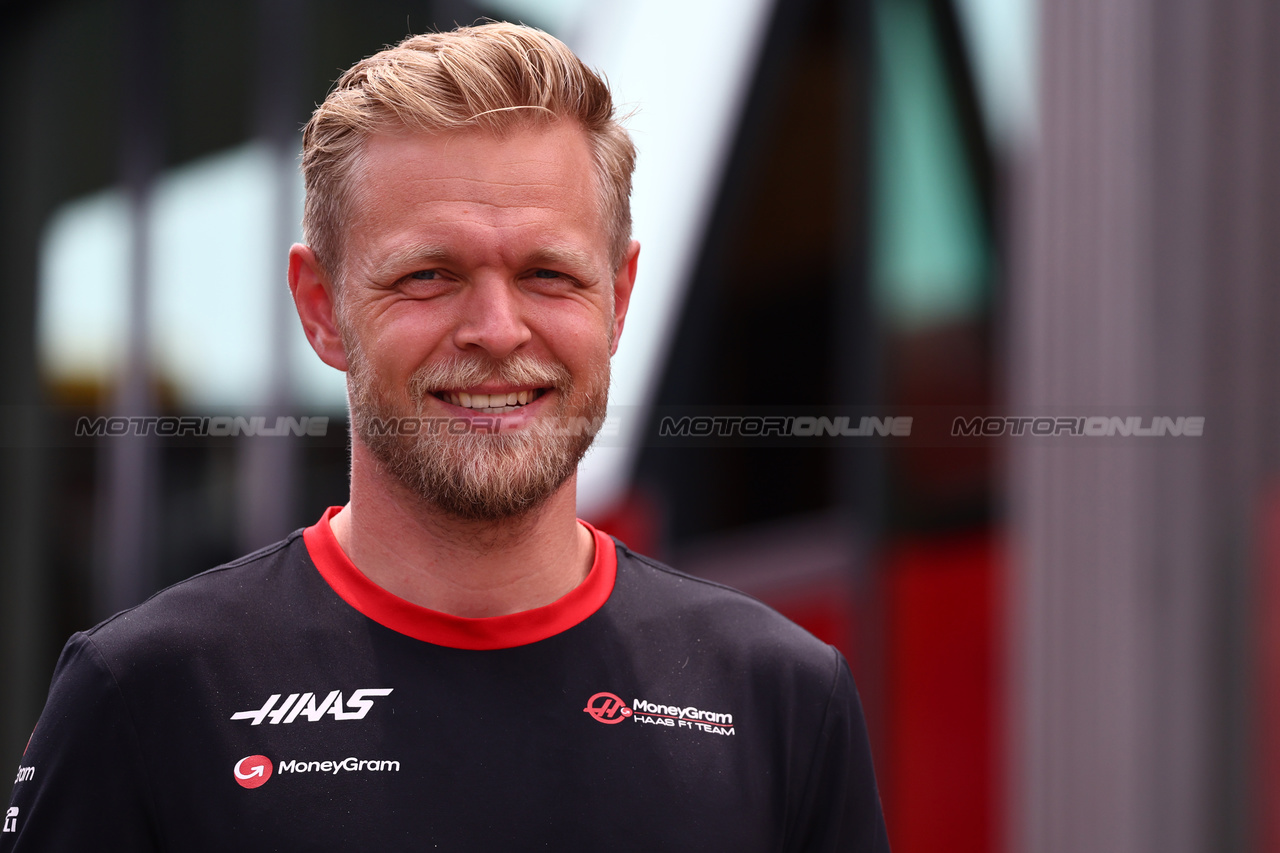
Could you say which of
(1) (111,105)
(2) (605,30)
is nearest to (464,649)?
(2) (605,30)

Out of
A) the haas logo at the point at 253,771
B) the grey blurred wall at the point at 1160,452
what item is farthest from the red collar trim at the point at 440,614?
the grey blurred wall at the point at 1160,452

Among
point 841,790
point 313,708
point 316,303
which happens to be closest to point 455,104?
point 316,303

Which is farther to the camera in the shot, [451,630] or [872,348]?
[872,348]

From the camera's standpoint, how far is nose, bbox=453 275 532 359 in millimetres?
1624

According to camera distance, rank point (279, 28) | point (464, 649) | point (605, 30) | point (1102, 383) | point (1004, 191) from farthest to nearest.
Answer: point (279, 28) → point (605, 30) → point (1004, 191) → point (1102, 383) → point (464, 649)

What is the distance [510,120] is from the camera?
1.72m

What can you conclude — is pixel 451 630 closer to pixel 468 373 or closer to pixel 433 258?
pixel 468 373

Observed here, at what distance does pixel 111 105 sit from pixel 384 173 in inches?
201

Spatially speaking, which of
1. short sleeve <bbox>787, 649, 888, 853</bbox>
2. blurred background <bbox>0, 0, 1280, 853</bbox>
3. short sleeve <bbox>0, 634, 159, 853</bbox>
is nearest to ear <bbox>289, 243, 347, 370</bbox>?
short sleeve <bbox>0, 634, 159, 853</bbox>

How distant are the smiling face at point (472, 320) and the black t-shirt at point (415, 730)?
216 millimetres

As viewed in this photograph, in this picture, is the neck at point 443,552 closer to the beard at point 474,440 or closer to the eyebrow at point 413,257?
the beard at point 474,440

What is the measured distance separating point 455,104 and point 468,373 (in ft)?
1.30

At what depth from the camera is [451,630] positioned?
5.50 feet

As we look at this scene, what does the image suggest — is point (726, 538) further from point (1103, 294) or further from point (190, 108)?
point (190, 108)
